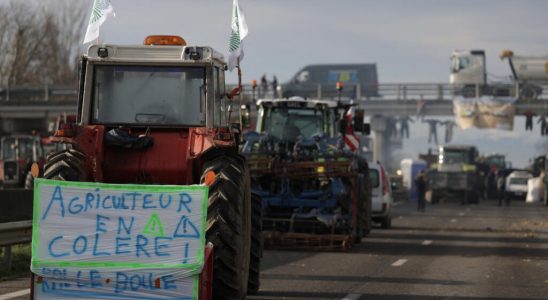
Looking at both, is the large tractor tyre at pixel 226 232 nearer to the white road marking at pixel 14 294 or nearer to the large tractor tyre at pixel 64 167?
the large tractor tyre at pixel 64 167

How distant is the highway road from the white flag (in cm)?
313

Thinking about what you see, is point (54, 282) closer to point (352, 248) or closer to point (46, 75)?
point (352, 248)

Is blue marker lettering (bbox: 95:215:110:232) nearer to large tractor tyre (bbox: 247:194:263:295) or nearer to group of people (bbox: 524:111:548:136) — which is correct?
large tractor tyre (bbox: 247:194:263:295)

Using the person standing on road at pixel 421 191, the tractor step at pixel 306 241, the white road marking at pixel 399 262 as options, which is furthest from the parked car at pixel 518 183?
the white road marking at pixel 399 262

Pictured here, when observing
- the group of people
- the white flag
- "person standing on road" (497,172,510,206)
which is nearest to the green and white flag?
the white flag

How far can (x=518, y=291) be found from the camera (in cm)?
1530

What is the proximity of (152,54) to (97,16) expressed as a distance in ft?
7.00

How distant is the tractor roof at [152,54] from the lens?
12867 millimetres

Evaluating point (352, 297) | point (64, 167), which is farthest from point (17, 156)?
point (64, 167)

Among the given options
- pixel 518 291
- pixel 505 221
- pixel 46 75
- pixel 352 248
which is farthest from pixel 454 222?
pixel 46 75

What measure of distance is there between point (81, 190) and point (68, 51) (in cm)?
7853

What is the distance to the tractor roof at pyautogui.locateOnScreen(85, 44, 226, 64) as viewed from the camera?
1287 cm

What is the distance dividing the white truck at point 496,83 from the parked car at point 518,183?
15.1 feet

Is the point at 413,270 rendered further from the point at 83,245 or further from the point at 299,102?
the point at 83,245
